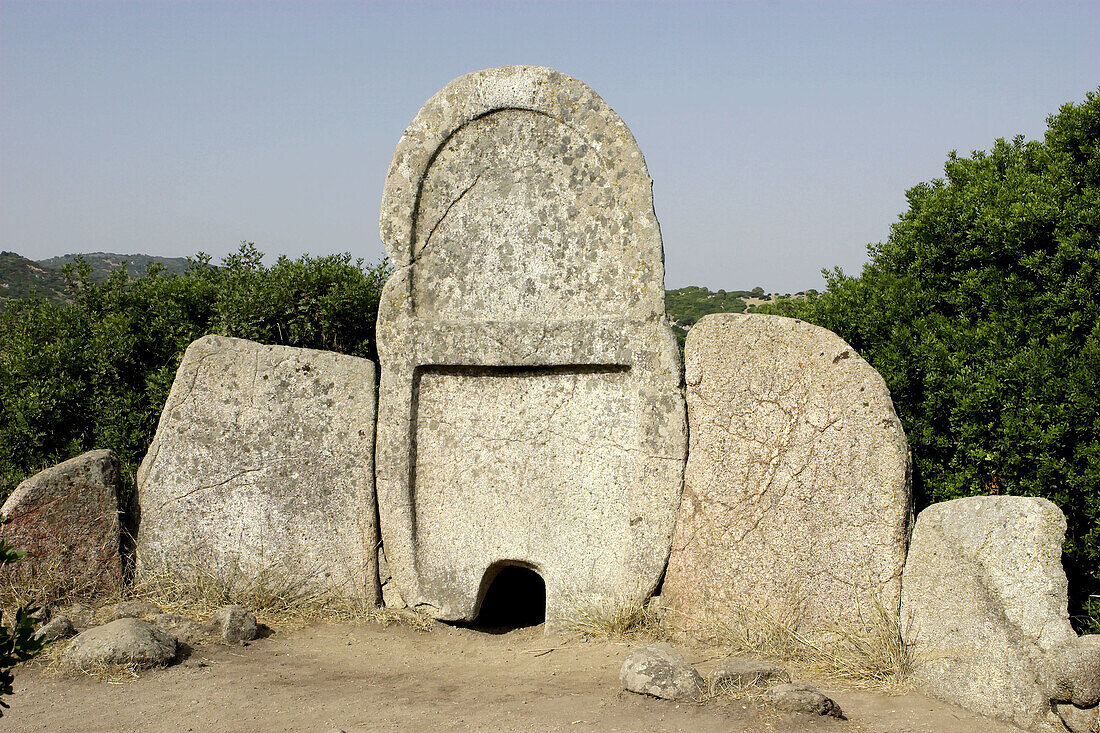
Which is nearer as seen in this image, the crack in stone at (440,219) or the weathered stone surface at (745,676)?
the weathered stone surface at (745,676)

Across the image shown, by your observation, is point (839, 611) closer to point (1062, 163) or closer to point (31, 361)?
point (1062, 163)

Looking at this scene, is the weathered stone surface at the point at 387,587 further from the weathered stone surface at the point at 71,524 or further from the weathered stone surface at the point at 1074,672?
the weathered stone surface at the point at 1074,672

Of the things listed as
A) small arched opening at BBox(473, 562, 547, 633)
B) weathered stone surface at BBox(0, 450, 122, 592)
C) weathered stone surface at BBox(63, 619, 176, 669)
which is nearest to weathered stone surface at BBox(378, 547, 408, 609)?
small arched opening at BBox(473, 562, 547, 633)

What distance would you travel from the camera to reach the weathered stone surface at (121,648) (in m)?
4.61

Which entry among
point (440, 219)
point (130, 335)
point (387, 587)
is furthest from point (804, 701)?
point (130, 335)

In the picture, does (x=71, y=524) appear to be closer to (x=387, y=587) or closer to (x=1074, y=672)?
(x=387, y=587)

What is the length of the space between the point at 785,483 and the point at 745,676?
1.04m

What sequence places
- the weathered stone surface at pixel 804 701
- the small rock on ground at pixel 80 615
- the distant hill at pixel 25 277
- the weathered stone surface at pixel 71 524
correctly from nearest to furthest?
the weathered stone surface at pixel 804 701
the small rock on ground at pixel 80 615
the weathered stone surface at pixel 71 524
the distant hill at pixel 25 277

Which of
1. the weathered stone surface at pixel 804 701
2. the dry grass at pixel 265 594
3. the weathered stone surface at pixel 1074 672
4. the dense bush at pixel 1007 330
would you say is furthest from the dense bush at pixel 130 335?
the weathered stone surface at pixel 1074 672

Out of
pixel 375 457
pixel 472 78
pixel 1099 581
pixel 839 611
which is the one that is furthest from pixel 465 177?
pixel 1099 581

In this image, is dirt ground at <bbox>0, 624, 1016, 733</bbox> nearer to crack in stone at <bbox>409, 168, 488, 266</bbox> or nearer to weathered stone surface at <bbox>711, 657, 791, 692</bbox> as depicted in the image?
weathered stone surface at <bbox>711, 657, 791, 692</bbox>

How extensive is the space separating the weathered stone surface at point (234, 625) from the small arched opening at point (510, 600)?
1.28 metres

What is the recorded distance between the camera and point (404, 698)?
4410 mm

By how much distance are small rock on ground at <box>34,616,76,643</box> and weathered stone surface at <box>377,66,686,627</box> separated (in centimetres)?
173
